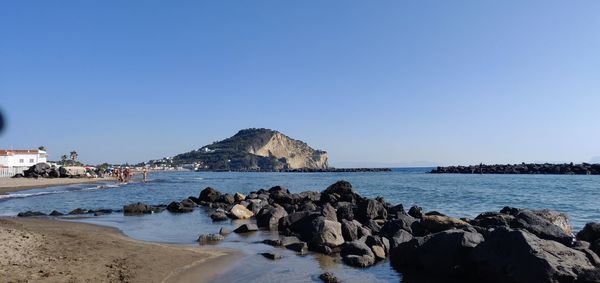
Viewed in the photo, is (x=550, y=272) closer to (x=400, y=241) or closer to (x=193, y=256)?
(x=400, y=241)

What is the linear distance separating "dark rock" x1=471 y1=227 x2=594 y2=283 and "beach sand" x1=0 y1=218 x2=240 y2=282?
6.57 m

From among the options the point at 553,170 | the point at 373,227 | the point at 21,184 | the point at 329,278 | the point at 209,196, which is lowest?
the point at 329,278

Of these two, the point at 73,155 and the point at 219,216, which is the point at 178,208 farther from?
the point at 73,155

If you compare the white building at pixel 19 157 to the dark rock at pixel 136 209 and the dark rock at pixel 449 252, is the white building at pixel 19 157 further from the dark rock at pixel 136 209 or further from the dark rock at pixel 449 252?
the dark rock at pixel 449 252

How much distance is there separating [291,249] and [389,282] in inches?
180

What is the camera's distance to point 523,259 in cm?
1008

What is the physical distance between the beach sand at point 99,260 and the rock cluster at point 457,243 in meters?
3.61

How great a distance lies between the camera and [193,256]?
13.3m

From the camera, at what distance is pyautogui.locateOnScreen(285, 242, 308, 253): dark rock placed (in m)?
14.8

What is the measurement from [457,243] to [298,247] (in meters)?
5.14

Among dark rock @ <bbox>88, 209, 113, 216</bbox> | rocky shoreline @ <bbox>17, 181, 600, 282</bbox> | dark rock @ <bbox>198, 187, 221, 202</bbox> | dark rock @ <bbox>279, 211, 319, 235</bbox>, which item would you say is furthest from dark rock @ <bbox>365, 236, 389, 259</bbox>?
dark rock @ <bbox>198, 187, 221, 202</bbox>

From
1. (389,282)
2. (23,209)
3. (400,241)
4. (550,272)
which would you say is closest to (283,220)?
(400,241)

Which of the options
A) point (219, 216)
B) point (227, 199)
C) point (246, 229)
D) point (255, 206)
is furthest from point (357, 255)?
point (227, 199)

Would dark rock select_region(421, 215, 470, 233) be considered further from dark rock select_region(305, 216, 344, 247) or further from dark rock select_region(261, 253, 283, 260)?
dark rock select_region(261, 253, 283, 260)
